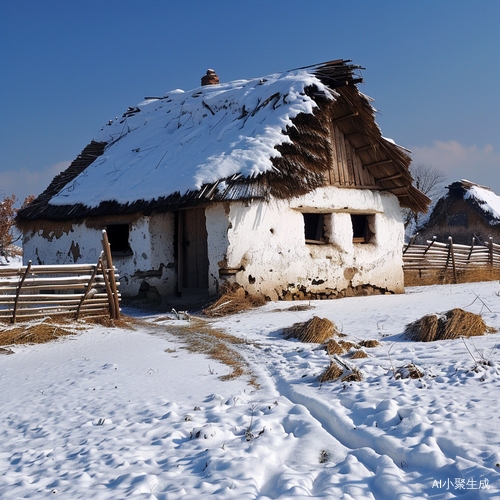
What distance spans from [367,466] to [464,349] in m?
2.36

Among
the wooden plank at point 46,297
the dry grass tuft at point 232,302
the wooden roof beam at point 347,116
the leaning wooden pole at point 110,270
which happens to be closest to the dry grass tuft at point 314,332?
the dry grass tuft at point 232,302

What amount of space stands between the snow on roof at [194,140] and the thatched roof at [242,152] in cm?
3

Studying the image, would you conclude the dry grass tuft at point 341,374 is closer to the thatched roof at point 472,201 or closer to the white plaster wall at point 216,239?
the white plaster wall at point 216,239

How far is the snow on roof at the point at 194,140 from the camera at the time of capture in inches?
357

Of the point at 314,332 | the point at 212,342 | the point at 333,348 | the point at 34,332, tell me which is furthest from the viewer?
the point at 34,332

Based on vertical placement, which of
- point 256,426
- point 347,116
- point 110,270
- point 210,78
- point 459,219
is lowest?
point 256,426

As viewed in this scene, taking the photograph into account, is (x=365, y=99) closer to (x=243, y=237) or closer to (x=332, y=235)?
(x=332, y=235)

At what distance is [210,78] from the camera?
1468 cm

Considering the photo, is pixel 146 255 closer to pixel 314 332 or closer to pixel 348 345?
pixel 314 332

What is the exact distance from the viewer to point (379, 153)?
10.9m

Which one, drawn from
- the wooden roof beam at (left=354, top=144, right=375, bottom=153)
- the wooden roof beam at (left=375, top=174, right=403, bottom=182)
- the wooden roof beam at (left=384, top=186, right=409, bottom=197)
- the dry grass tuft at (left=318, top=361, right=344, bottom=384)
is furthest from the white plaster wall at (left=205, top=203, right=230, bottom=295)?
the dry grass tuft at (left=318, top=361, right=344, bottom=384)

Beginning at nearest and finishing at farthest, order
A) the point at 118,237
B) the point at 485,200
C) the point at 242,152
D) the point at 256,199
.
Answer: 1. the point at 256,199
2. the point at 242,152
3. the point at 118,237
4. the point at 485,200

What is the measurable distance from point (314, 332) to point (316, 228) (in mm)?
7072

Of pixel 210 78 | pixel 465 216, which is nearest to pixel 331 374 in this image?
pixel 210 78
